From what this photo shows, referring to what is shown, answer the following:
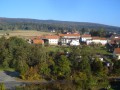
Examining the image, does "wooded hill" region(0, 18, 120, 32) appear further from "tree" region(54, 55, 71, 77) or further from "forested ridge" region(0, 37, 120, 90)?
"tree" region(54, 55, 71, 77)

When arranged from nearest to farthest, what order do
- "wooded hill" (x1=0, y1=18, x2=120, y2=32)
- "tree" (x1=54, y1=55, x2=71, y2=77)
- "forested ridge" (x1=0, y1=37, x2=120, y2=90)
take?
"forested ridge" (x1=0, y1=37, x2=120, y2=90) < "tree" (x1=54, y1=55, x2=71, y2=77) < "wooded hill" (x1=0, y1=18, x2=120, y2=32)

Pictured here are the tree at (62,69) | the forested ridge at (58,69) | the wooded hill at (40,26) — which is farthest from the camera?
the wooded hill at (40,26)

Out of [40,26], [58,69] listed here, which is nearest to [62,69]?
[58,69]

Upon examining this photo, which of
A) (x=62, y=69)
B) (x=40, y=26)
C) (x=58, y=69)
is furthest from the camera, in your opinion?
(x=40, y=26)

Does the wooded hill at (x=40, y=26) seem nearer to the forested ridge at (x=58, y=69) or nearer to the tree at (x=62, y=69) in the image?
the forested ridge at (x=58, y=69)

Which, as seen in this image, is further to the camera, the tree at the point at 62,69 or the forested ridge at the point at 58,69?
the tree at the point at 62,69

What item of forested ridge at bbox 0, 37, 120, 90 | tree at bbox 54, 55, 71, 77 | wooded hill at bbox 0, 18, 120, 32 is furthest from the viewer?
wooded hill at bbox 0, 18, 120, 32

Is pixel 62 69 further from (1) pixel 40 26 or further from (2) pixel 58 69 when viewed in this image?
(1) pixel 40 26

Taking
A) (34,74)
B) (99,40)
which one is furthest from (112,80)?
(99,40)

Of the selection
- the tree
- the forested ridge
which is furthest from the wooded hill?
the tree

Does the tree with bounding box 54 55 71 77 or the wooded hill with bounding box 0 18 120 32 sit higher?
the tree with bounding box 54 55 71 77

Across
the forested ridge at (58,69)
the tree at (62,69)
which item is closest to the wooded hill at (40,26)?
the forested ridge at (58,69)

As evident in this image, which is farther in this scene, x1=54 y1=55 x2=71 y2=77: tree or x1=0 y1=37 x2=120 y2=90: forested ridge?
x1=54 y1=55 x2=71 y2=77: tree
